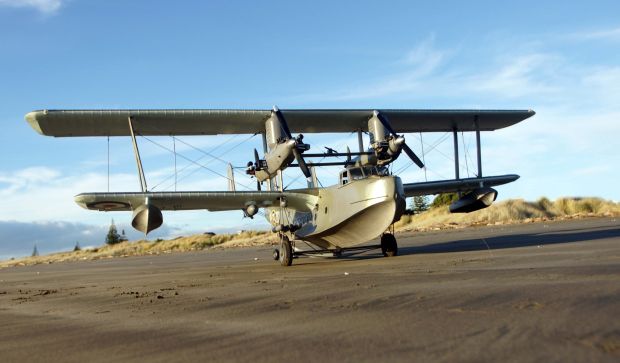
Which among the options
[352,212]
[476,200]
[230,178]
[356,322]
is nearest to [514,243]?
[476,200]

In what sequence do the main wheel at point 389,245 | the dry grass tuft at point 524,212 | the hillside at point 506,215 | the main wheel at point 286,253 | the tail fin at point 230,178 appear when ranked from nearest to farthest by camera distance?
the main wheel at point 389,245 < the main wheel at point 286,253 < the tail fin at point 230,178 < the hillside at point 506,215 < the dry grass tuft at point 524,212

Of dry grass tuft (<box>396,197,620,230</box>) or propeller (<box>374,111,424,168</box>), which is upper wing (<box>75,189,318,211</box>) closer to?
propeller (<box>374,111,424,168</box>)

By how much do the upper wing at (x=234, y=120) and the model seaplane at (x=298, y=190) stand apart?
1.4 inches

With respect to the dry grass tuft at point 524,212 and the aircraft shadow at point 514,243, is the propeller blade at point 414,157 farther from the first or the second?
the dry grass tuft at point 524,212

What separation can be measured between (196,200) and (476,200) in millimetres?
10948

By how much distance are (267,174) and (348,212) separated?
359cm

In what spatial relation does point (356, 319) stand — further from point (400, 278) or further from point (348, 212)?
point (348, 212)

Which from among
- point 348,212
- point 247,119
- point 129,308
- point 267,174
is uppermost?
point 247,119

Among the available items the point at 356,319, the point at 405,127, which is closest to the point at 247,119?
the point at 405,127

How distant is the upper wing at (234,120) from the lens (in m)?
20.6

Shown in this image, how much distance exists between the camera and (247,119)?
71.6 feet

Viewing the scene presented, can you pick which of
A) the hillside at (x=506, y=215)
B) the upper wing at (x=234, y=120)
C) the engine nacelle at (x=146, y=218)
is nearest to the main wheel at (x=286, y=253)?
the engine nacelle at (x=146, y=218)

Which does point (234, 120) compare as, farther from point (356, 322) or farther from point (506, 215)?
point (506, 215)

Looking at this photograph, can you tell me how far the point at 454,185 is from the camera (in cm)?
2383
